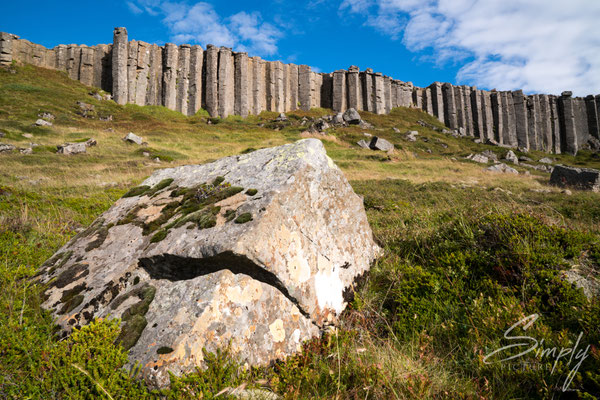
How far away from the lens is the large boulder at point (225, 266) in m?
2.53

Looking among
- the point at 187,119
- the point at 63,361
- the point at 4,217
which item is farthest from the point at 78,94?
the point at 63,361

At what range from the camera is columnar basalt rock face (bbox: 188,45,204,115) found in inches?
2399

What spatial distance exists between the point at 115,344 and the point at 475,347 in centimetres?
319

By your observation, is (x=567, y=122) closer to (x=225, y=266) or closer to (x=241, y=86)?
(x=241, y=86)

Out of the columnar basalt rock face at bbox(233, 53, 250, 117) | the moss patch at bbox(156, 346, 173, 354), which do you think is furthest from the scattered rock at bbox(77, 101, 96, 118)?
the moss patch at bbox(156, 346, 173, 354)

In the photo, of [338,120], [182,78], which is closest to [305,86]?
[338,120]

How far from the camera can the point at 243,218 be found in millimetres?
3201

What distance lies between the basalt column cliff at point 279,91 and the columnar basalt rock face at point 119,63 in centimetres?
18

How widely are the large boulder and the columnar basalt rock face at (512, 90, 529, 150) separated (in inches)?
3938

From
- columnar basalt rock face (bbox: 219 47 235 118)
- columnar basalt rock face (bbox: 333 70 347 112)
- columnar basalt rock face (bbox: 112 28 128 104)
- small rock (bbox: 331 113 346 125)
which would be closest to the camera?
small rock (bbox: 331 113 346 125)

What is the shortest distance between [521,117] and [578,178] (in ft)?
268

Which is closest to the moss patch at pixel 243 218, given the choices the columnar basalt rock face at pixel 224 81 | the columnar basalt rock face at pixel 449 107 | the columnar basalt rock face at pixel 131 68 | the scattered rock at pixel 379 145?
the scattered rock at pixel 379 145

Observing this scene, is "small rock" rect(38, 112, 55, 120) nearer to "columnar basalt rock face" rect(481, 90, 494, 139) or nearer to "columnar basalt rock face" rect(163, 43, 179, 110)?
"columnar basalt rock face" rect(163, 43, 179, 110)

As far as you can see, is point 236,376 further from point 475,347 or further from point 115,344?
point 475,347
